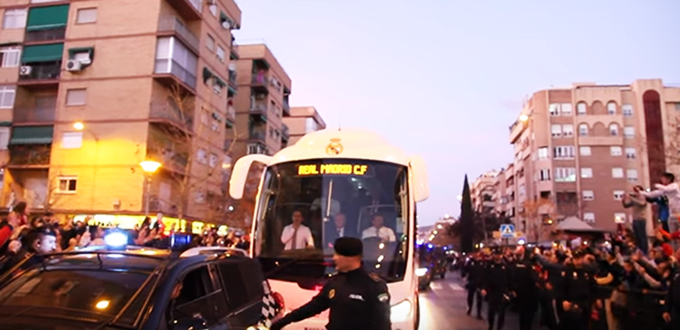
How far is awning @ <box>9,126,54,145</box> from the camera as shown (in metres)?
37.1

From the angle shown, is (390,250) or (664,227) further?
(664,227)

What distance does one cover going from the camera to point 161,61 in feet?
121

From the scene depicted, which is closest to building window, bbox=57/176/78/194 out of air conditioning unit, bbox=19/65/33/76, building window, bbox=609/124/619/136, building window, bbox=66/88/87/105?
building window, bbox=66/88/87/105

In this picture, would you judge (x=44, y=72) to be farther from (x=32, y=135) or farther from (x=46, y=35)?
(x=32, y=135)

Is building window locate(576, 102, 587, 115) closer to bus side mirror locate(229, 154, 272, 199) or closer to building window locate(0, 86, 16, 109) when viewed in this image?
building window locate(0, 86, 16, 109)

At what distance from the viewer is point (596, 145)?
2687 inches

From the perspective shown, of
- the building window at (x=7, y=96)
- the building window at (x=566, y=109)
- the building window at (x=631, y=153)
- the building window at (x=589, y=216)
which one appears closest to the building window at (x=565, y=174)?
the building window at (x=589, y=216)

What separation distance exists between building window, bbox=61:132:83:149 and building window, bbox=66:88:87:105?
2.14 meters

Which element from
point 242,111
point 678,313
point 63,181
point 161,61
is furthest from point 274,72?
point 678,313

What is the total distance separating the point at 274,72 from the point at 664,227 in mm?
49661

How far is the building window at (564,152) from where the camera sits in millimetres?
68750

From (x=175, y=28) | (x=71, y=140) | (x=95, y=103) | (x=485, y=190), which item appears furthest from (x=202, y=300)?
(x=485, y=190)

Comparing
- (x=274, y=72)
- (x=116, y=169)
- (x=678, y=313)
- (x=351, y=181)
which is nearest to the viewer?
(x=678, y=313)

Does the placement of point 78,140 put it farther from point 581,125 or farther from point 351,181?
point 581,125
